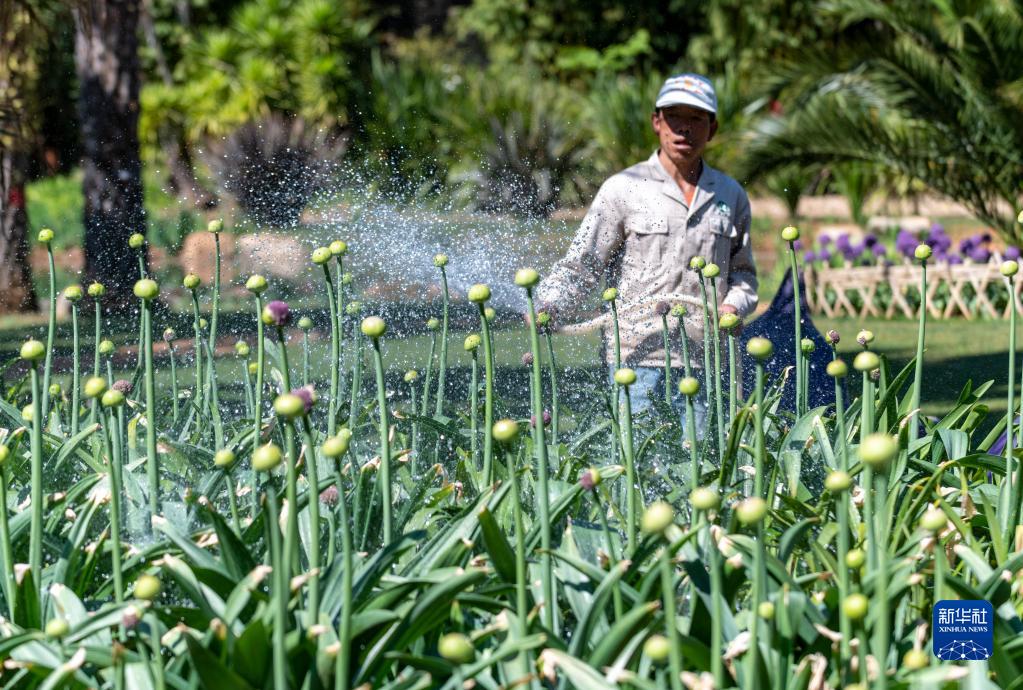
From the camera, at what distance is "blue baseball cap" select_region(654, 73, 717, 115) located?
3.62m

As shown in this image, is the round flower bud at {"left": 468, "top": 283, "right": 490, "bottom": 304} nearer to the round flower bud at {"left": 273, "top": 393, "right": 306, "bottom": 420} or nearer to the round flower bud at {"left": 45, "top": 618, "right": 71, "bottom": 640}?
the round flower bud at {"left": 273, "top": 393, "right": 306, "bottom": 420}

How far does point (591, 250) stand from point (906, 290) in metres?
7.24

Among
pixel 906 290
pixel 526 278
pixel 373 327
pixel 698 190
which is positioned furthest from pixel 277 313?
pixel 906 290

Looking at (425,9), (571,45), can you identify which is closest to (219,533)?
(571,45)

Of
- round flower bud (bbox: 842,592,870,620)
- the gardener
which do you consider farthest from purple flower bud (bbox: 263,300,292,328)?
the gardener

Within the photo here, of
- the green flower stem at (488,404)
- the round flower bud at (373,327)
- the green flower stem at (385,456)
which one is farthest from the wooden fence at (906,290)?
the round flower bud at (373,327)

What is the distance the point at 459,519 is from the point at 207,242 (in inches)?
469

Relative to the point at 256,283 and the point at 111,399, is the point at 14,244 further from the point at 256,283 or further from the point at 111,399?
the point at 111,399

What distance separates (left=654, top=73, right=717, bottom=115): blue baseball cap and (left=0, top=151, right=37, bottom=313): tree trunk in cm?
717

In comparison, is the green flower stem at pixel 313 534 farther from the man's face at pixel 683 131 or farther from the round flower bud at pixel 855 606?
the man's face at pixel 683 131

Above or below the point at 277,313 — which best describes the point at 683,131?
above

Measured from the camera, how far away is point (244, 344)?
290cm

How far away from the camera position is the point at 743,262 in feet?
12.4

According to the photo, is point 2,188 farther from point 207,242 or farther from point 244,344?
point 244,344
